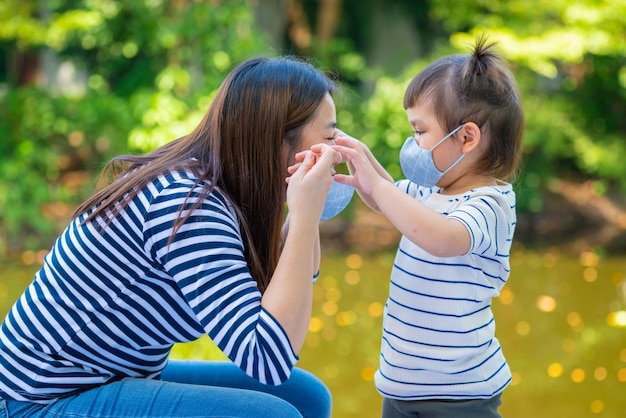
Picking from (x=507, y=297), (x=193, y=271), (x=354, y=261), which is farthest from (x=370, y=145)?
(x=193, y=271)

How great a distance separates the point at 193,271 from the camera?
174 centimetres

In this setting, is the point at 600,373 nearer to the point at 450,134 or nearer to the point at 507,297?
the point at 507,297

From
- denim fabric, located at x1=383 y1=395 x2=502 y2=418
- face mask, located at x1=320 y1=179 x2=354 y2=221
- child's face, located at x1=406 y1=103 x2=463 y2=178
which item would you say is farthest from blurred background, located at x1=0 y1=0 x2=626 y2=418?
child's face, located at x1=406 y1=103 x2=463 y2=178

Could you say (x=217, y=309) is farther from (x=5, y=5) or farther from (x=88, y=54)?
(x=88, y=54)

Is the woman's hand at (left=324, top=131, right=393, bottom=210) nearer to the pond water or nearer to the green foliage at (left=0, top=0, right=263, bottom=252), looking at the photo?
the pond water

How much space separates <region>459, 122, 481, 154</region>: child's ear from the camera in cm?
207

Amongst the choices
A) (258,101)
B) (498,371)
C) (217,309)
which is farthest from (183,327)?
(498,371)

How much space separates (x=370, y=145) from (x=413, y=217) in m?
5.26

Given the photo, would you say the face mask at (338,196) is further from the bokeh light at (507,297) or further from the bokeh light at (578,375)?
the bokeh light at (507,297)

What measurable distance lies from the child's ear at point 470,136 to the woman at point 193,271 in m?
0.35

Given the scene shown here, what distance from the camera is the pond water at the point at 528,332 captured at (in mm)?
3693

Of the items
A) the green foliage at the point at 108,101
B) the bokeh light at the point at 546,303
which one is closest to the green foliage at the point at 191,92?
the green foliage at the point at 108,101

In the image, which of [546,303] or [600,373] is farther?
[546,303]

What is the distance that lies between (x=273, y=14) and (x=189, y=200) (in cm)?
898
